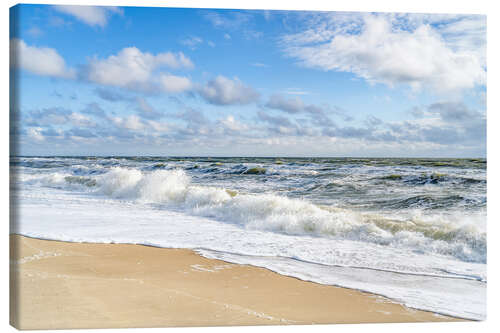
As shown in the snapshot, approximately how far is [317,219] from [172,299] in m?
2.08

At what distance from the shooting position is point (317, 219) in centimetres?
470

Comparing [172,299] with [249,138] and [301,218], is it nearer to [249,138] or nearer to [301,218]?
[249,138]

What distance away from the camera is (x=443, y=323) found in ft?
9.86

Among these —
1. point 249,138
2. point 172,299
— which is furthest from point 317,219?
point 172,299

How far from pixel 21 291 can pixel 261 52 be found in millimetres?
2612

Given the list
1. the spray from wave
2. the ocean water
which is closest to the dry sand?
the ocean water

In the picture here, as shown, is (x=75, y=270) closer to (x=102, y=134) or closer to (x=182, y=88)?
(x=102, y=134)

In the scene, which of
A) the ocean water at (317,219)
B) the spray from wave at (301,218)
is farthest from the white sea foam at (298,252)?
the spray from wave at (301,218)

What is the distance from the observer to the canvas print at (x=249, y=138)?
3.11 m

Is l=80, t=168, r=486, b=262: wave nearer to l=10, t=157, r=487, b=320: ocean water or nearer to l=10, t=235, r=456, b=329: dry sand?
l=10, t=157, r=487, b=320: ocean water

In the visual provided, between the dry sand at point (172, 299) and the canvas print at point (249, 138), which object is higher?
the canvas print at point (249, 138)

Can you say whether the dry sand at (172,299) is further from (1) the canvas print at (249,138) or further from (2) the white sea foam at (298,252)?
(2) the white sea foam at (298,252)

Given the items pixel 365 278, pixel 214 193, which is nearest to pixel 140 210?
pixel 214 193

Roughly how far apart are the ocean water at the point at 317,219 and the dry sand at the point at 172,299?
0.53ft
